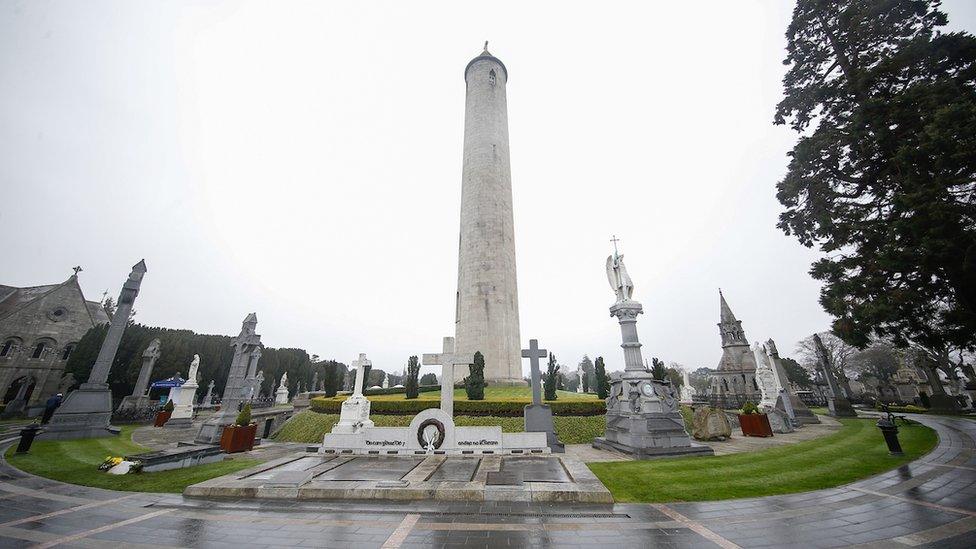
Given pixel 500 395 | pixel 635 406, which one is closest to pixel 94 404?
pixel 500 395

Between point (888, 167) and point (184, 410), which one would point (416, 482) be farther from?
point (184, 410)

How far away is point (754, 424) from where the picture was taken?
15.6 m

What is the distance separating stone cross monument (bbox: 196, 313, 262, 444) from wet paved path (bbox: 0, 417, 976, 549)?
7.67 metres

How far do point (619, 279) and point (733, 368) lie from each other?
106 feet

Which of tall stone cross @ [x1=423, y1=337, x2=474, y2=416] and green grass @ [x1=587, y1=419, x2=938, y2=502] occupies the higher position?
tall stone cross @ [x1=423, y1=337, x2=474, y2=416]

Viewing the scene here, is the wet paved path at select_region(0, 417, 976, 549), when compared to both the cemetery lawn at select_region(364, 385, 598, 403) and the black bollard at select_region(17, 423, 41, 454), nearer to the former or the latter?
the black bollard at select_region(17, 423, 41, 454)

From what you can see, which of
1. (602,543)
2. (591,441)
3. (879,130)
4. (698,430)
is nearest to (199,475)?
(602,543)

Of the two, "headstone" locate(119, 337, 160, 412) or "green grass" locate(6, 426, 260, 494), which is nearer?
"green grass" locate(6, 426, 260, 494)

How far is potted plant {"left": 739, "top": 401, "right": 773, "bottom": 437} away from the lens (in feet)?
50.6

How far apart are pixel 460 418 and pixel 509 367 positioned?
8.17 meters

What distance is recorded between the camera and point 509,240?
2730 centimetres

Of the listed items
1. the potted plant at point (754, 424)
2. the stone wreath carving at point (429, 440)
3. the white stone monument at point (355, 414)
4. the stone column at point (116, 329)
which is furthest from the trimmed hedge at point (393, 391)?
the potted plant at point (754, 424)

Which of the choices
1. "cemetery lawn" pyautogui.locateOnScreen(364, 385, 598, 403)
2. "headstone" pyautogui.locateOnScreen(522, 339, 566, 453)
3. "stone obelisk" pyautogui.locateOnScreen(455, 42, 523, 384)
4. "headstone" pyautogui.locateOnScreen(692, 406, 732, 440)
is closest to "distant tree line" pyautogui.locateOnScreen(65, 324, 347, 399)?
"cemetery lawn" pyautogui.locateOnScreen(364, 385, 598, 403)

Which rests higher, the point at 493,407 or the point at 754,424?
the point at 493,407
